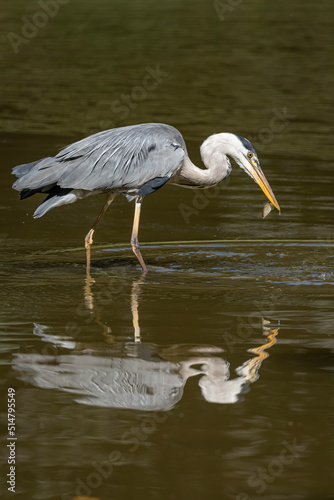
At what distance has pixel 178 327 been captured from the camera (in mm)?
7402

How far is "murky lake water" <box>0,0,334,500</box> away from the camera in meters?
5.02

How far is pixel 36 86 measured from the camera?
22.5 metres

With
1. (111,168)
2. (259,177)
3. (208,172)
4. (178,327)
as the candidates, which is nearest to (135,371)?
(178,327)

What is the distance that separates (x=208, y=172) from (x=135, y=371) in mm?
4426

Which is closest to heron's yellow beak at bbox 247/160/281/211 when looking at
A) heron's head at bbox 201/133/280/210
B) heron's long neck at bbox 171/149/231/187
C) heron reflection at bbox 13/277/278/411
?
heron's head at bbox 201/133/280/210

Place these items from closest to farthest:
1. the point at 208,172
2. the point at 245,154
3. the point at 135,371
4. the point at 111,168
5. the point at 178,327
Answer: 1. the point at 135,371
2. the point at 178,327
3. the point at 111,168
4. the point at 245,154
5. the point at 208,172

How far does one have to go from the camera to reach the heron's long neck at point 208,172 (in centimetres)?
1035

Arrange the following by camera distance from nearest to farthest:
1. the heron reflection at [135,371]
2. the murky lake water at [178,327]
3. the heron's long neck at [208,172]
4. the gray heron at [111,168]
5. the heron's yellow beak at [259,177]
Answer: the murky lake water at [178,327] < the heron reflection at [135,371] < the gray heron at [111,168] < the heron's yellow beak at [259,177] < the heron's long neck at [208,172]

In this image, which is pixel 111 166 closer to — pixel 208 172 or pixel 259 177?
pixel 208 172

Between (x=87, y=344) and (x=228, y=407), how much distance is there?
1.44 metres

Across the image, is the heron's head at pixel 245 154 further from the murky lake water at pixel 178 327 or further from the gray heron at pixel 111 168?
the murky lake water at pixel 178 327

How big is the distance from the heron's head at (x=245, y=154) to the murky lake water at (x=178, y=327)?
67 cm

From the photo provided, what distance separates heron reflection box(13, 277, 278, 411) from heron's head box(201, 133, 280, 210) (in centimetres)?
319

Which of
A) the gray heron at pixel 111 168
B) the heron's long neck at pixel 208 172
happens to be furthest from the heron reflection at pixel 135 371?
the heron's long neck at pixel 208 172
